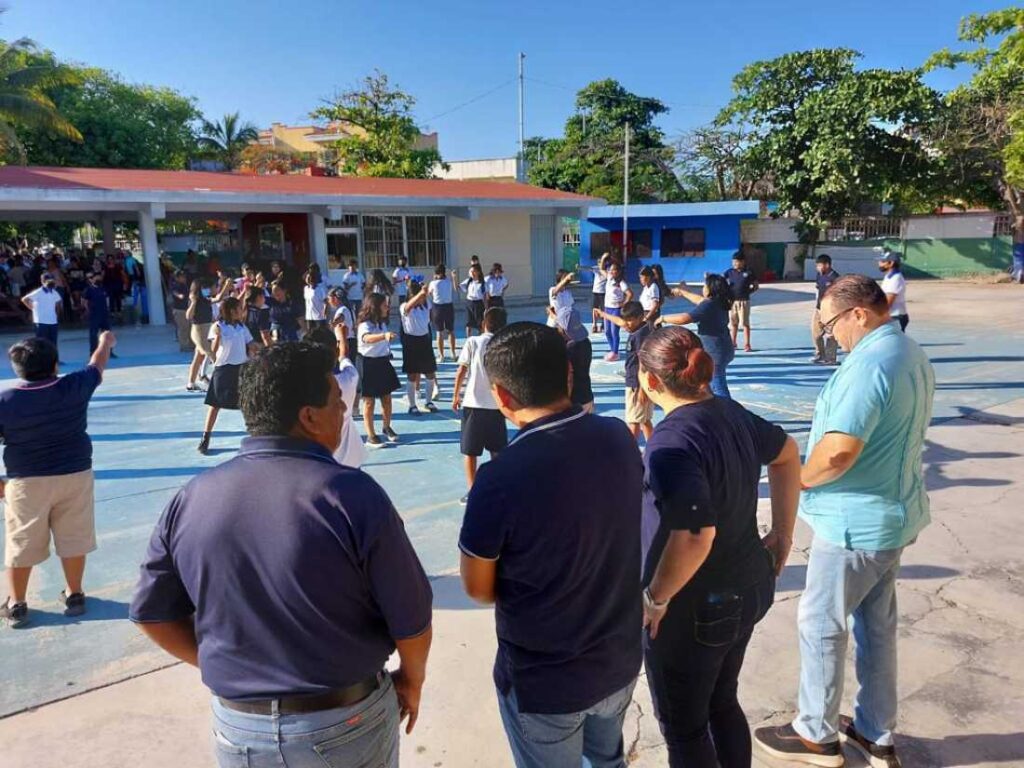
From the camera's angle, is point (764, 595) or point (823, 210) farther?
point (823, 210)

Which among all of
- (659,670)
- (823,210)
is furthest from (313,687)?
(823,210)

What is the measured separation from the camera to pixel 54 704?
126 inches

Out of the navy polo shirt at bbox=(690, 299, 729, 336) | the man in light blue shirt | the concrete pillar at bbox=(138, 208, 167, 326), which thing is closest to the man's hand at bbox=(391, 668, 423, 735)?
the man in light blue shirt

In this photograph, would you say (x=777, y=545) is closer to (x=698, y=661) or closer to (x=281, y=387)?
(x=698, y=661)

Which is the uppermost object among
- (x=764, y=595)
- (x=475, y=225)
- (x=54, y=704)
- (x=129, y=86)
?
(x=129, y=86)

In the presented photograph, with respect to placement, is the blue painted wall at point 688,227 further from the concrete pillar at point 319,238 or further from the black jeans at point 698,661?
the black jeans at point 698,661

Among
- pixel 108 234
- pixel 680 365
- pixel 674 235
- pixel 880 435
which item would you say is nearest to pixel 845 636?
pixel 880 435

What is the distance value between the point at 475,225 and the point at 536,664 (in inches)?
762

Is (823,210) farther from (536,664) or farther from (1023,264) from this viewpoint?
(536,664)

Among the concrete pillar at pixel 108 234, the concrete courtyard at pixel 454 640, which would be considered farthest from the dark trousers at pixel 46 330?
the concrete pillar at pixel 108 234

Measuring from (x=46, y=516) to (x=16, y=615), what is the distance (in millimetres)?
564

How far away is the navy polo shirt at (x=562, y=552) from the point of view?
1765 mm

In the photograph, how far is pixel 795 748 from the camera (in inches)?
109

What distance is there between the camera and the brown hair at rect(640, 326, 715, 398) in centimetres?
220
